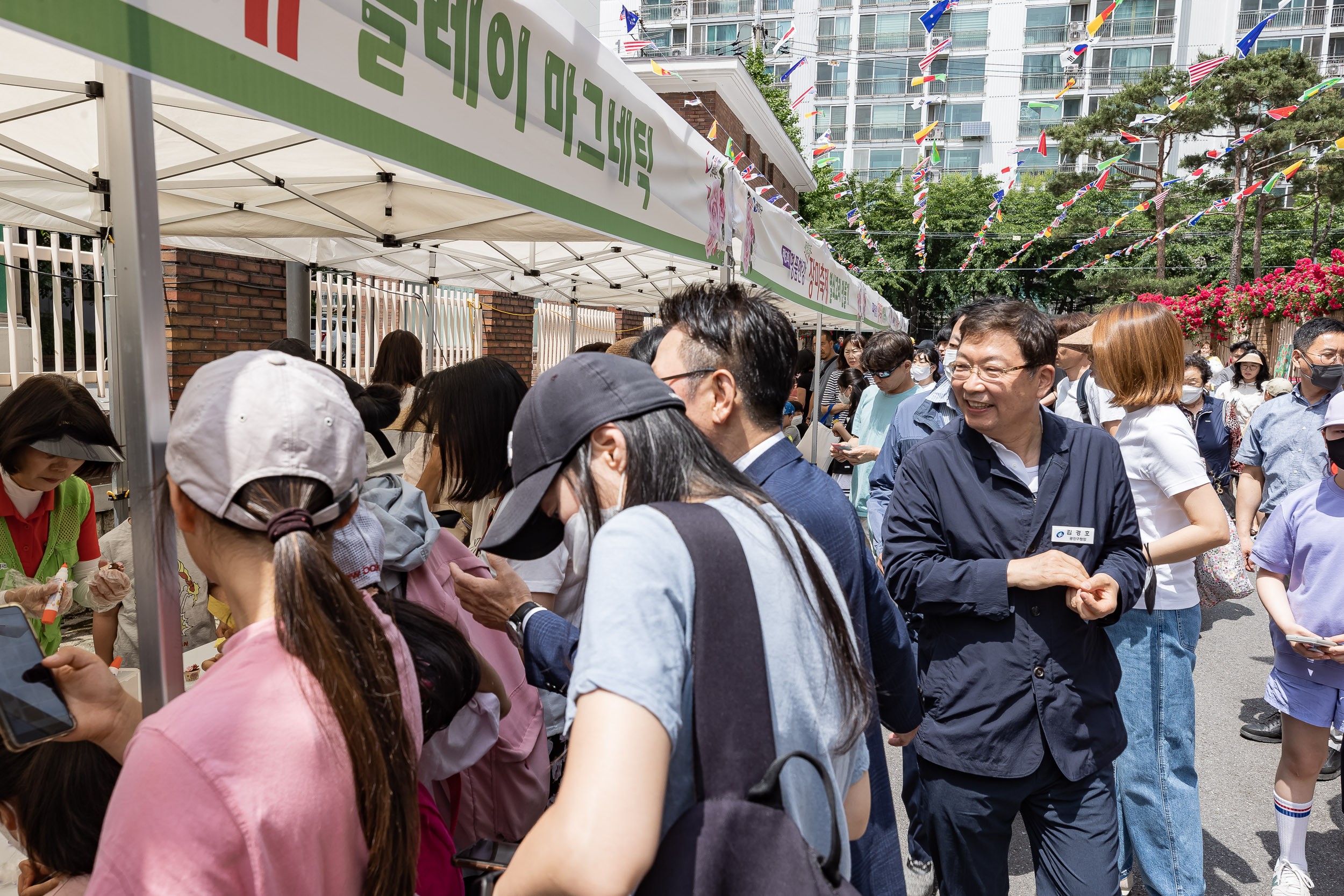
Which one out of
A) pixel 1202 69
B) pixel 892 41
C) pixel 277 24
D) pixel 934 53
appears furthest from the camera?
pixel 892 41

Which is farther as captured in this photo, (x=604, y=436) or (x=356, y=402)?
(x=356, y=402)

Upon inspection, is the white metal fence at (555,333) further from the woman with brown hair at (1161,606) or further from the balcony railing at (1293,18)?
the balcony railing at (1293,18)

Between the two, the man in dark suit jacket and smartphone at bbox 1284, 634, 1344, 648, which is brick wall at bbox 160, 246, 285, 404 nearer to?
the man in dark suit jacket

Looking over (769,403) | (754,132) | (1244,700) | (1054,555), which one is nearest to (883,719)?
(1054,555)

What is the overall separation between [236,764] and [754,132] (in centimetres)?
2794

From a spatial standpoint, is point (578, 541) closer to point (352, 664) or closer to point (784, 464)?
point (784, 464)

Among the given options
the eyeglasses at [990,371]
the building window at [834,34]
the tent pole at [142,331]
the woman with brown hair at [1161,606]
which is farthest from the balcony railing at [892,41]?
the tent pole at [142,331]

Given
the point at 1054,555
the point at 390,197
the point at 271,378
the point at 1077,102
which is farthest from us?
the point at 1077,102

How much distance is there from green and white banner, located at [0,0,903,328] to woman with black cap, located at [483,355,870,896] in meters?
0.62

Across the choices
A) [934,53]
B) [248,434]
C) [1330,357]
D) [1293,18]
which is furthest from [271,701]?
[1293,18]

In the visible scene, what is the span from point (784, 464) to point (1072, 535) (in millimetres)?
863

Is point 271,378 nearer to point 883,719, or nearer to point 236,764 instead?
point 236,764

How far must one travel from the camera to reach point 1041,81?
55219 mm

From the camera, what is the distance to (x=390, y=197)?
3.87 metres
